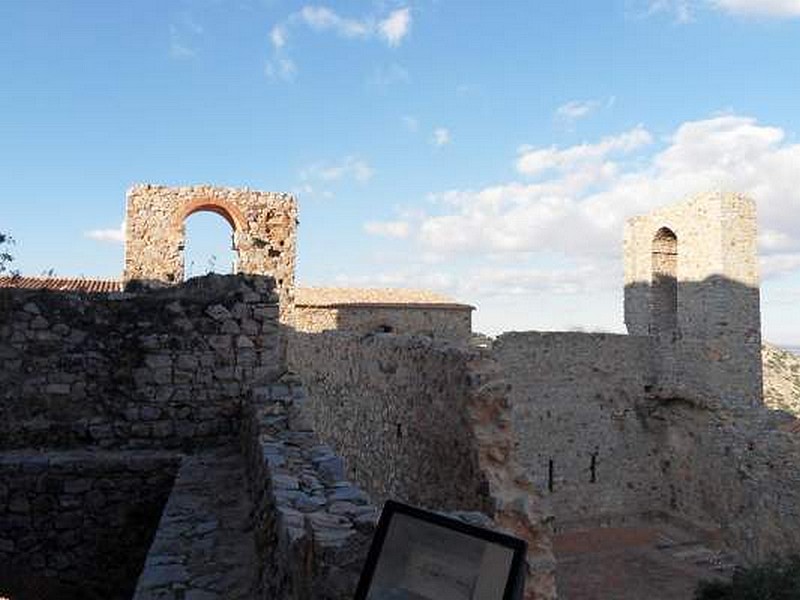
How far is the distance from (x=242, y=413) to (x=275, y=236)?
7.41 metres

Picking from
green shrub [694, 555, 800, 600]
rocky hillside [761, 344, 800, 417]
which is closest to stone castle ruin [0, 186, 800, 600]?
green shrub [694, 555, 800, 600]

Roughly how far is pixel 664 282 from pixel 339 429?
32.0 feet

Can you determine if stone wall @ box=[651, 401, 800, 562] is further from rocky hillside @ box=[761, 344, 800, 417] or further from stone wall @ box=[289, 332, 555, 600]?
stone wall @ box=[289, 332, 555, 600]

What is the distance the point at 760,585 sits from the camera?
9016 mm

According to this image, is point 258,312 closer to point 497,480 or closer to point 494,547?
point 497,480

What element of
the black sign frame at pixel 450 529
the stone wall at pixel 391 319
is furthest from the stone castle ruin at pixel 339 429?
the stone wall at pixel 391 319

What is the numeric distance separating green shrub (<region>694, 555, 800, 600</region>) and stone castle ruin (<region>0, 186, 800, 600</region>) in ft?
4.43

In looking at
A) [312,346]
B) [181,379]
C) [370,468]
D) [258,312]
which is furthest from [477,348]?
[312,346]

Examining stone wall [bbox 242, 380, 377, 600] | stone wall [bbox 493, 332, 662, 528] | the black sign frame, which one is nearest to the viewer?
the black sign frame

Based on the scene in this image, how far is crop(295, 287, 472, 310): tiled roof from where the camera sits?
2194 cm

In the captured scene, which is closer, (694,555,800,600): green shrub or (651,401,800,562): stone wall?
(694,555,800,600): green shrub

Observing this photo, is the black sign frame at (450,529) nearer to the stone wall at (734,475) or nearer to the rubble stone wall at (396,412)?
the rubble stone wall at (396,412)

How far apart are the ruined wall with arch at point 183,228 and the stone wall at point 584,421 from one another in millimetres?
5741

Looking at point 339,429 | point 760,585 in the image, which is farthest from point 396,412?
point 760,585
